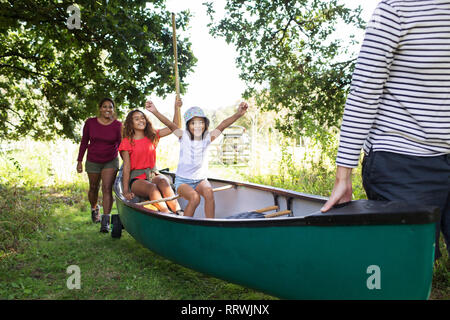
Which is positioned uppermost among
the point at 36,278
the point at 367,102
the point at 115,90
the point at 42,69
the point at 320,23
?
the point at 320,23

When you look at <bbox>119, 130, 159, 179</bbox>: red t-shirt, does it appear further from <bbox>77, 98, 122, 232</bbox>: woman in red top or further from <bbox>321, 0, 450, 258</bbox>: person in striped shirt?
<bbox>321, 0, 450, 258</bbox>: person in striped shirt

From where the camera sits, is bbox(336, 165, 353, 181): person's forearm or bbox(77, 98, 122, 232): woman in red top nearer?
bbox(336, 165, 353, 181): person's forearm

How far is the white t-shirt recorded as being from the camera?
4316 millimetres

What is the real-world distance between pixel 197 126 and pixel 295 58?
8.79 feet

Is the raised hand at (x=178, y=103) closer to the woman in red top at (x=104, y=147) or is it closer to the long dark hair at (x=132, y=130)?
the long dark hair at (x=132, y=130)

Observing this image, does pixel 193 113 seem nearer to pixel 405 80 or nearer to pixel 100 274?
pixel 100 274

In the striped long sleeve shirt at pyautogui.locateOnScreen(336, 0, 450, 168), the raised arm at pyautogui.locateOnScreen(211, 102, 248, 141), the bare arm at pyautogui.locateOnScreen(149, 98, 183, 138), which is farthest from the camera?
the bare arm at pyautogui.locateOnScreen(149, 98, 183, 138)

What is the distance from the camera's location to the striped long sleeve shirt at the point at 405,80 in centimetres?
148

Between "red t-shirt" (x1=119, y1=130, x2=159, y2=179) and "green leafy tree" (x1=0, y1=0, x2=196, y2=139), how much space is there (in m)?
0.81

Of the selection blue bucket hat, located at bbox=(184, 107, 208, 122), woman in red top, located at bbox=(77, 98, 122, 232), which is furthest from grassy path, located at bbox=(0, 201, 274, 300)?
blue bucket hat, located at bbox=(184, 107, 208, 122)

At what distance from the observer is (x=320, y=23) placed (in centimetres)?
602

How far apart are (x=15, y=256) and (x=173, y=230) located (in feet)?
7.24
